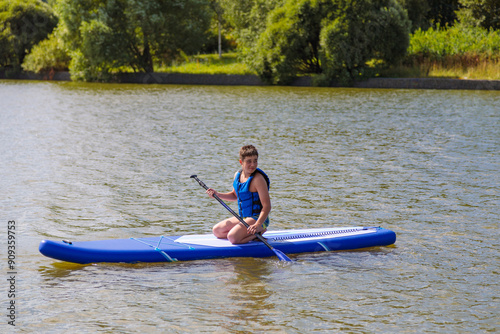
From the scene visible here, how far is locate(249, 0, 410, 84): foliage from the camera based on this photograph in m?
32.2

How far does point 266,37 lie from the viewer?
34.2m

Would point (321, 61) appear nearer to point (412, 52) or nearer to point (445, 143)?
point (412, 52)

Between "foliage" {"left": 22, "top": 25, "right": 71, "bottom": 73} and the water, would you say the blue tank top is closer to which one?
the water

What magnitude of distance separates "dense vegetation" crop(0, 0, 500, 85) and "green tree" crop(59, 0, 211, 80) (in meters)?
0.06

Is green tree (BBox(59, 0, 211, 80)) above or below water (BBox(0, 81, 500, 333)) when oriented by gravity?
above

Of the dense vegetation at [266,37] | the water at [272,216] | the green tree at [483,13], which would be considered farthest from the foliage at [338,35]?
the water at [272,216]

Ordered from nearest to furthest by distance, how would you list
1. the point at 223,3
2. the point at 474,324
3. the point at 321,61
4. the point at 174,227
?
1. the point at 474,324
2. the point at 174,227
3. the point at 321,61
4. the point at 223,3

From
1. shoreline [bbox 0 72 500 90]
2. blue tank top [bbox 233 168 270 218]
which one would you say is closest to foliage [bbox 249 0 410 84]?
shoreline [bbox 0 72 500 90]

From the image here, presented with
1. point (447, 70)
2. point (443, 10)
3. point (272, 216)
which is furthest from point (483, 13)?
point (272, 216)

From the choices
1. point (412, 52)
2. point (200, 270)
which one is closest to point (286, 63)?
point (412, 52)

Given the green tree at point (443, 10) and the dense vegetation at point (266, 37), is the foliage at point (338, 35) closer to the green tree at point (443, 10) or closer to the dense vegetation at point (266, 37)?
the dense vegetation at point (266, 37)

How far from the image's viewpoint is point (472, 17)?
120 feet

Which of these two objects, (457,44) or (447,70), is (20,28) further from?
(457,44)

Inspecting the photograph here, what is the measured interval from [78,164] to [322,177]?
4.60m
